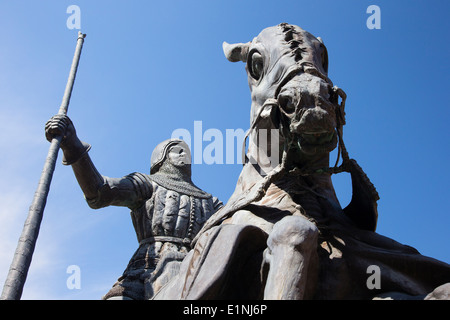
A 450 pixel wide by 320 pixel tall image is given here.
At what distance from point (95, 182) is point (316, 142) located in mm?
3440

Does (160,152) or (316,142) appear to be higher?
(160,152)

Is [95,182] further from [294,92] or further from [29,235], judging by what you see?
[294,92]

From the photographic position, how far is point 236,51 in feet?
16.5

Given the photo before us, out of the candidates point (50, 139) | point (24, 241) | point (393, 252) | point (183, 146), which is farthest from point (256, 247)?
point (183, 146)

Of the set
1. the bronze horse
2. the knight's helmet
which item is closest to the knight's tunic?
the knight's helmet

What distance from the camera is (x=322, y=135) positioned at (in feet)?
12.5

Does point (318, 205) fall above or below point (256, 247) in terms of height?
above

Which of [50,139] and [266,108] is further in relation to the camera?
[50,139]

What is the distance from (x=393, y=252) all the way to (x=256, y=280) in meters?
0.89

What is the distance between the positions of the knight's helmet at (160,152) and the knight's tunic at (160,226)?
30 centimetres

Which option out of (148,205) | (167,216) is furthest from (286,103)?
(148,205)

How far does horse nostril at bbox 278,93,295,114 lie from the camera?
380 cm
